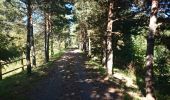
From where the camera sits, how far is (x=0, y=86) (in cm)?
1575

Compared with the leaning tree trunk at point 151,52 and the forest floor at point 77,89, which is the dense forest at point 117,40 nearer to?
the leaning tree trunk at point 151,52

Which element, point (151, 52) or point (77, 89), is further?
point (77, 89)

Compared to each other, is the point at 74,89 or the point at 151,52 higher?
the point at 151,52

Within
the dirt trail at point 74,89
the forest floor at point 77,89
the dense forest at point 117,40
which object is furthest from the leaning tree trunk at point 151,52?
the dirt trail at point 74,89

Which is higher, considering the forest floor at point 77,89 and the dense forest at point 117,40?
the dense forest at point 117,40

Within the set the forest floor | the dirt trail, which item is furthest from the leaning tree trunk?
the dirt trail

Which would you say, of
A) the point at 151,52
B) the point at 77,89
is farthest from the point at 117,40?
the point at 151,52

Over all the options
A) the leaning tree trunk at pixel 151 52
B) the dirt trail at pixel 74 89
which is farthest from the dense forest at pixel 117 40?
the dirt trail at pixel 74 89

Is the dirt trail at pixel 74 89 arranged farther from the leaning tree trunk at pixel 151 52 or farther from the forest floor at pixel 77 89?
the leaning tree trunk at pixel 151 52

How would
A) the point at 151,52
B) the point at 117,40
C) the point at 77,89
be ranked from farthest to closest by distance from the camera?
the point at 117,40, the point at 77,89, the point at 151,52

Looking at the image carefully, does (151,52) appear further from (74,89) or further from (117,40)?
(117,40)

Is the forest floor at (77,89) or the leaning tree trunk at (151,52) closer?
the leaning tree trunk at (151,52)

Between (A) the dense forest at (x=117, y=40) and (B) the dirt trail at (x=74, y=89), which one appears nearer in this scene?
(A) the dense forest at (x=117, y=40)

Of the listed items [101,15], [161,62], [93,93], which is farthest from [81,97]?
[101,15]
